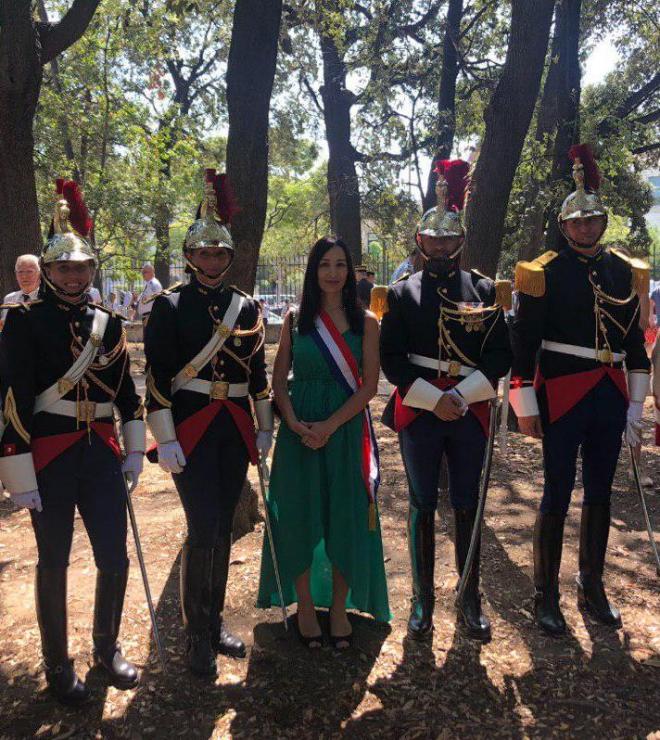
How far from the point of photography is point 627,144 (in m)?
10.9

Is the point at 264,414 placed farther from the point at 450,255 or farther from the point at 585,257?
the point at 585,257

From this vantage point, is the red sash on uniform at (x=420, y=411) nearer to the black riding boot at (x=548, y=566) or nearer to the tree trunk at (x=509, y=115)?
the black riding boot at (x=548, y=566)

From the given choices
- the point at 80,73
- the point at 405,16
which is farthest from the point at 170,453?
the point at 80,73

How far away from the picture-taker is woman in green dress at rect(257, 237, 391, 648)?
3.49 metres

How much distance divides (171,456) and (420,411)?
1.28 metres

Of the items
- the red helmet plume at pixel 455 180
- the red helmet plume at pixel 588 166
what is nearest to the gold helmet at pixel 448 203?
the red helmet plume at pixel 455 180

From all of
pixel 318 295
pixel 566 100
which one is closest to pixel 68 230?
pixel 318 295

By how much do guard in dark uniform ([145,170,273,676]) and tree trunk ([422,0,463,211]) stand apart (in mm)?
8325

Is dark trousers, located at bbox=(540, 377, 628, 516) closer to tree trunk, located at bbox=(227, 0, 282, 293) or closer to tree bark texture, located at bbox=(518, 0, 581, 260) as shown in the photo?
tree trunk, located at bbox=(227, 0, 282, 293)

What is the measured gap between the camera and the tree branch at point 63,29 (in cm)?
574

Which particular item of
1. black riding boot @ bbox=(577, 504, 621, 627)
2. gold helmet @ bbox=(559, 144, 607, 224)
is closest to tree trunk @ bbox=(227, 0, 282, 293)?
gold helmet @ bbox=(559, 144, 607, 224)

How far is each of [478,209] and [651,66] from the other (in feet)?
36.5

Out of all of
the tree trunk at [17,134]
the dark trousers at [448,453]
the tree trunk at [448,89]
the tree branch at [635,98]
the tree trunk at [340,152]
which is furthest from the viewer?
the tree trunk at [340,152]

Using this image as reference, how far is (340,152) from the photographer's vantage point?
1351 cm
